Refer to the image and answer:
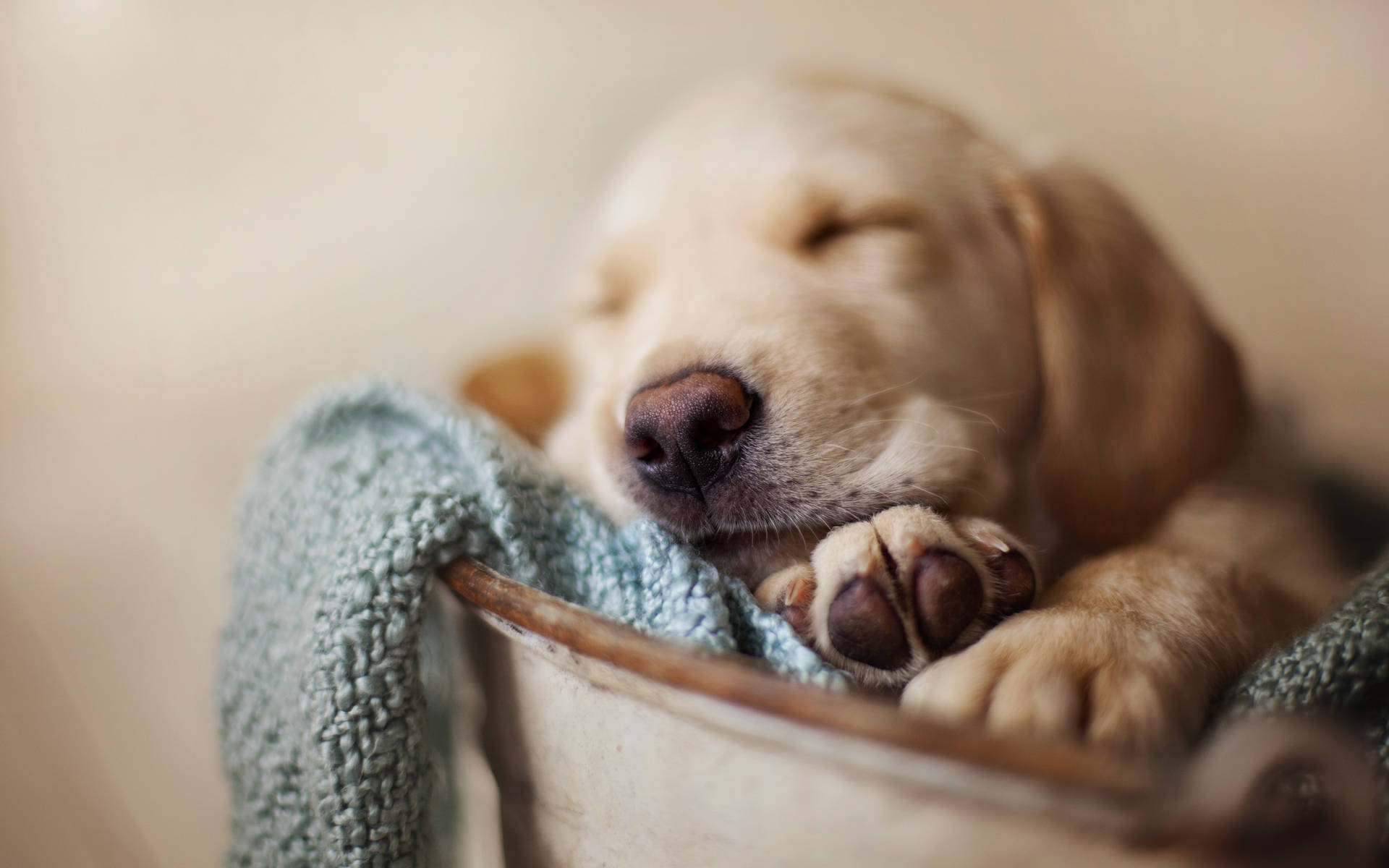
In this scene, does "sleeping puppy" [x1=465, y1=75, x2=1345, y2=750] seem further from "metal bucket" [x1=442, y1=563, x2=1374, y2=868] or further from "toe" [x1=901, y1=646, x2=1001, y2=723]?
"metal bucket" [x1=442, y1=563, x2=1374, y2=868]

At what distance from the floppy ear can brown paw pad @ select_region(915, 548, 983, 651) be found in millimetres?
493

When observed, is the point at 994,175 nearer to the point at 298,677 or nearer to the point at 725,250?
the point at 725,250

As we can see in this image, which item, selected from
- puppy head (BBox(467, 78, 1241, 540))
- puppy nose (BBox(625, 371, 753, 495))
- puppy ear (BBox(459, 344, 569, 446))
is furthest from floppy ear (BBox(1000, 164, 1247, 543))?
puppy ear (BBox(459, 344, 569, 446))

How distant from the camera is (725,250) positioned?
3.76 ft

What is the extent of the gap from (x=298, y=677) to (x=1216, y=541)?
1099 millimetres

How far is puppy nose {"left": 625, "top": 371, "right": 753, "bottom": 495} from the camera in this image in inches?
32.7

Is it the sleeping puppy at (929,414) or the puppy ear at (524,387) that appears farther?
the puppy ear at (524,387)

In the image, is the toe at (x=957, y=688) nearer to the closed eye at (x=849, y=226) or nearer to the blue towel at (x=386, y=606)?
the blue towel at (x=386, y=606)

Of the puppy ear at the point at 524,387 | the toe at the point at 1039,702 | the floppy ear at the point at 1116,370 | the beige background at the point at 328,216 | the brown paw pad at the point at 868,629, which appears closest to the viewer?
the toe at the point at 1039,702

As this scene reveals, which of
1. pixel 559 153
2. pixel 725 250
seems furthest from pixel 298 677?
pixel 559 153

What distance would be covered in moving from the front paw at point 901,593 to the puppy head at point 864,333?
13cm

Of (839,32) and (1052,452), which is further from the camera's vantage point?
(839,32)

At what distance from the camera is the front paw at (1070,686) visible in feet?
1.79

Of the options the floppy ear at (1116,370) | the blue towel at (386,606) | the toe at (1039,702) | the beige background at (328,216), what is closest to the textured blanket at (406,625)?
the blue towel at (386,606)
